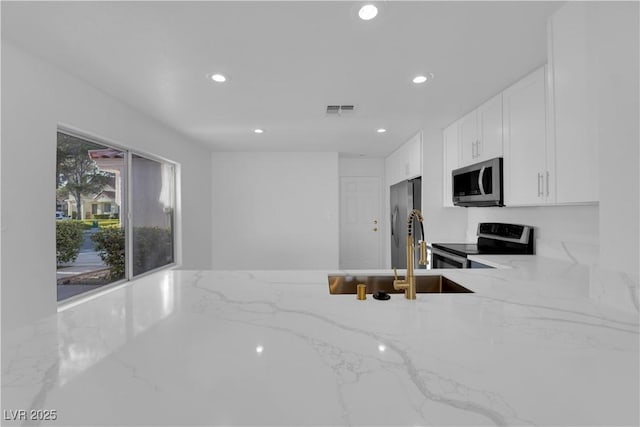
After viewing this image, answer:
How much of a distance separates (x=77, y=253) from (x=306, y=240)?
9.90ft

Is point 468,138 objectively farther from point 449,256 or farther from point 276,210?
point 276,210

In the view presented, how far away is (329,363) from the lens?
2.14ft

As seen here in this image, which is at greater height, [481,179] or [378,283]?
[481,179]

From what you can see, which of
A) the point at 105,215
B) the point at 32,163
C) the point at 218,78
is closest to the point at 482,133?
the point at 218,78

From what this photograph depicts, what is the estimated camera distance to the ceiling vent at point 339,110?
106 inches

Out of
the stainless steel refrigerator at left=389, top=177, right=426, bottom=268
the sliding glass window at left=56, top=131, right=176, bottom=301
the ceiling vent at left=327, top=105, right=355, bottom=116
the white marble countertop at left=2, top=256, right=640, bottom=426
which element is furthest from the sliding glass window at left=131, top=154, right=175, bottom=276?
the stainless steel refrigerator at left=389, top=177, right=426, bottom=268

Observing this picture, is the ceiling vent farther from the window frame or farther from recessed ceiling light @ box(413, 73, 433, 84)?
the window frame

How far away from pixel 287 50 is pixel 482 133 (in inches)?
74.1

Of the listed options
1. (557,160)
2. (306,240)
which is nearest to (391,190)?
(306,240)

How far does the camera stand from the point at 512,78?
2.09 meters

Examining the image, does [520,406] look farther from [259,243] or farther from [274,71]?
[259,243]

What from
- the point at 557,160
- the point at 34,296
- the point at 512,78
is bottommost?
the point at 34,296

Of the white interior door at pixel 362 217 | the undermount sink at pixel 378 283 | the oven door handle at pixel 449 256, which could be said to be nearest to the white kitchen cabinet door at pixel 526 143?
the oven door handle at pixel 449 256

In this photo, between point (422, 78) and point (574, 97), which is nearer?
point (574, 97)
